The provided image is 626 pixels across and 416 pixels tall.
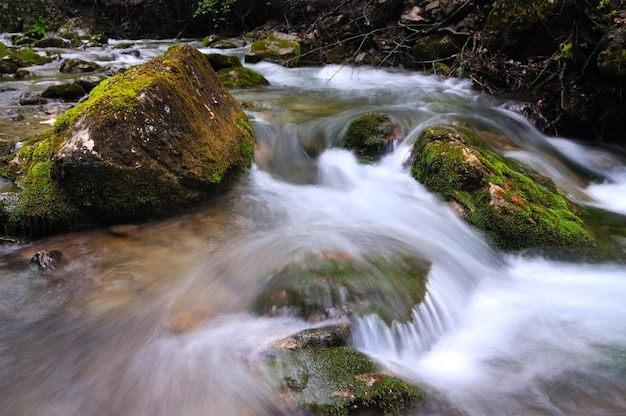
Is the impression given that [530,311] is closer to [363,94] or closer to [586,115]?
[586,115]

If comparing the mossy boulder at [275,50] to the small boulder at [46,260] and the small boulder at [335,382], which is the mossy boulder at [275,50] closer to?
the small boulder at [46,260]

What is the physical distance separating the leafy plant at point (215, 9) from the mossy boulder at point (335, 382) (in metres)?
17.3

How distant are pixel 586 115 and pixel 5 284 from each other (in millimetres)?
7517

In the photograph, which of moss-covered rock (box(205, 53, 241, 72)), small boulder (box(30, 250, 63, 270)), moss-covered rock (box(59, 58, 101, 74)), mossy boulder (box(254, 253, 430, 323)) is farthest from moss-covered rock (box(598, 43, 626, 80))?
moss-covered rock (box(59, 58, 101, 74))

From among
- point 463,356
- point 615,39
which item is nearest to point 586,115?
point 615,39

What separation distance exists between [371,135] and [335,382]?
13.3ft

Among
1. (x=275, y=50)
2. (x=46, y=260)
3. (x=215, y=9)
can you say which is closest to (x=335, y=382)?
(x=46, y=260)

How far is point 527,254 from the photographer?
3766mm

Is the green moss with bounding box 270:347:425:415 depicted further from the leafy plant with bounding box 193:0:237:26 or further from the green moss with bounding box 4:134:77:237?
the leafy plant with bounding box 193:0:237:26

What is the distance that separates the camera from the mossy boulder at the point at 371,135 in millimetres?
5594

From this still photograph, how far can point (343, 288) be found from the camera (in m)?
2.85

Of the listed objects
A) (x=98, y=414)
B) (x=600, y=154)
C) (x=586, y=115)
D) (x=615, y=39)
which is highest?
(x=615, y=39)

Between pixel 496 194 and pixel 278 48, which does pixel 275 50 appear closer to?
pixel 278 48

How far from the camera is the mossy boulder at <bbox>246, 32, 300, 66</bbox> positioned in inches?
452
